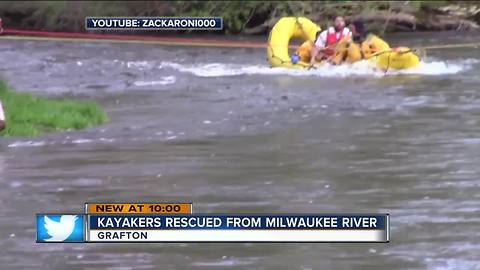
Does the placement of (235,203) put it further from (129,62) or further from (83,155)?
(129,62)

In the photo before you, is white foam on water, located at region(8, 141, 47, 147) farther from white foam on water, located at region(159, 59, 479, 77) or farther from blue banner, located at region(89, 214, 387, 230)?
white foam on water, located at region(159, 59, 479, 77)

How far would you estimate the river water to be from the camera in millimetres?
8789

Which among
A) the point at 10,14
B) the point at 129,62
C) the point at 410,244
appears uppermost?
the point at 10,14

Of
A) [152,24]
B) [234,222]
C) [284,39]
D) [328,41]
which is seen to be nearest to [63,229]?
[234,222]

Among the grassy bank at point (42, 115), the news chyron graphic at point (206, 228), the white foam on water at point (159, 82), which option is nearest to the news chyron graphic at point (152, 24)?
the grassy bank at point (42, 115)

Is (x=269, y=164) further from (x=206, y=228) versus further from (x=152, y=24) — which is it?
(x=206, y=228)

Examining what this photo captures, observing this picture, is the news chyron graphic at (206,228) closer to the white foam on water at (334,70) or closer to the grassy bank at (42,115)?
the grassy bank at (42,115)

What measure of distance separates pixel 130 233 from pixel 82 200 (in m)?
2.31

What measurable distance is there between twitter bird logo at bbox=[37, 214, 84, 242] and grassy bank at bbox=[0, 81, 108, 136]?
6.14 m

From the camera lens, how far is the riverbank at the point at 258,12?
3897 centimetres

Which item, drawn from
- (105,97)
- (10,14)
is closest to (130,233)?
(105,97)

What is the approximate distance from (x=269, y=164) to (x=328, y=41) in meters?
12.6

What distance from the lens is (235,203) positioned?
10.4m

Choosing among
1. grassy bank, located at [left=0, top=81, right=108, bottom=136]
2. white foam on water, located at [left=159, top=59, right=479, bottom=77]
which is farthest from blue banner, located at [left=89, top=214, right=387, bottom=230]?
white foam on water, located at [left=159, top=59, right=479, bottom=77]
